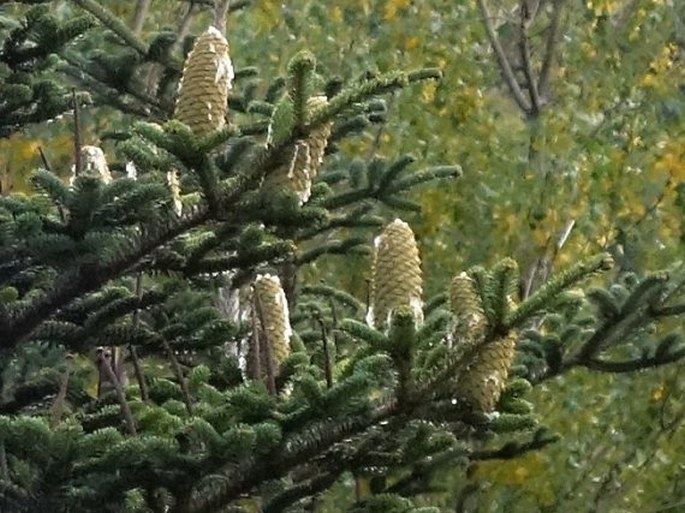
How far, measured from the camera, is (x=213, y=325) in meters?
3.69

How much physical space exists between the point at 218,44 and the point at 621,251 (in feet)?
14.8

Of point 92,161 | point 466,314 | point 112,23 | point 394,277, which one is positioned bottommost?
point 466,314

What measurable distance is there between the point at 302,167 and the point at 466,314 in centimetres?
43

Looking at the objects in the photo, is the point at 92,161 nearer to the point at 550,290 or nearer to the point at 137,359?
the point at 137,359

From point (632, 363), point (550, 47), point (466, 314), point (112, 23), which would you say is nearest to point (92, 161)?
point (466, 314)

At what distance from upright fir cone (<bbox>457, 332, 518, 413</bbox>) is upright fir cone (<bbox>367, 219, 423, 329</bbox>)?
0.98 feet

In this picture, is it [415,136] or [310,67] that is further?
[415,136]

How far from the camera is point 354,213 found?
4.88m

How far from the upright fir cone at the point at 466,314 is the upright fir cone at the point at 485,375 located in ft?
0.18

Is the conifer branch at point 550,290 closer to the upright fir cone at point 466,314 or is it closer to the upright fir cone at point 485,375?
the upright fir cone at point 466,314

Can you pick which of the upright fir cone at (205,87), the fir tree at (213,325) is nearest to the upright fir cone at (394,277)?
the fir tree at (213,325)

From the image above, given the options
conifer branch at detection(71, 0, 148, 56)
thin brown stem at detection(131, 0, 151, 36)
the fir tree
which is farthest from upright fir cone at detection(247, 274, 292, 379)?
thin brown stem at detection(131, 0, 151, 36)

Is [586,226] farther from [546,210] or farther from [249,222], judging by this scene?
[249,222]

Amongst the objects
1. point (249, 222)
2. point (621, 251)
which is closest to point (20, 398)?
point (249, 222)
